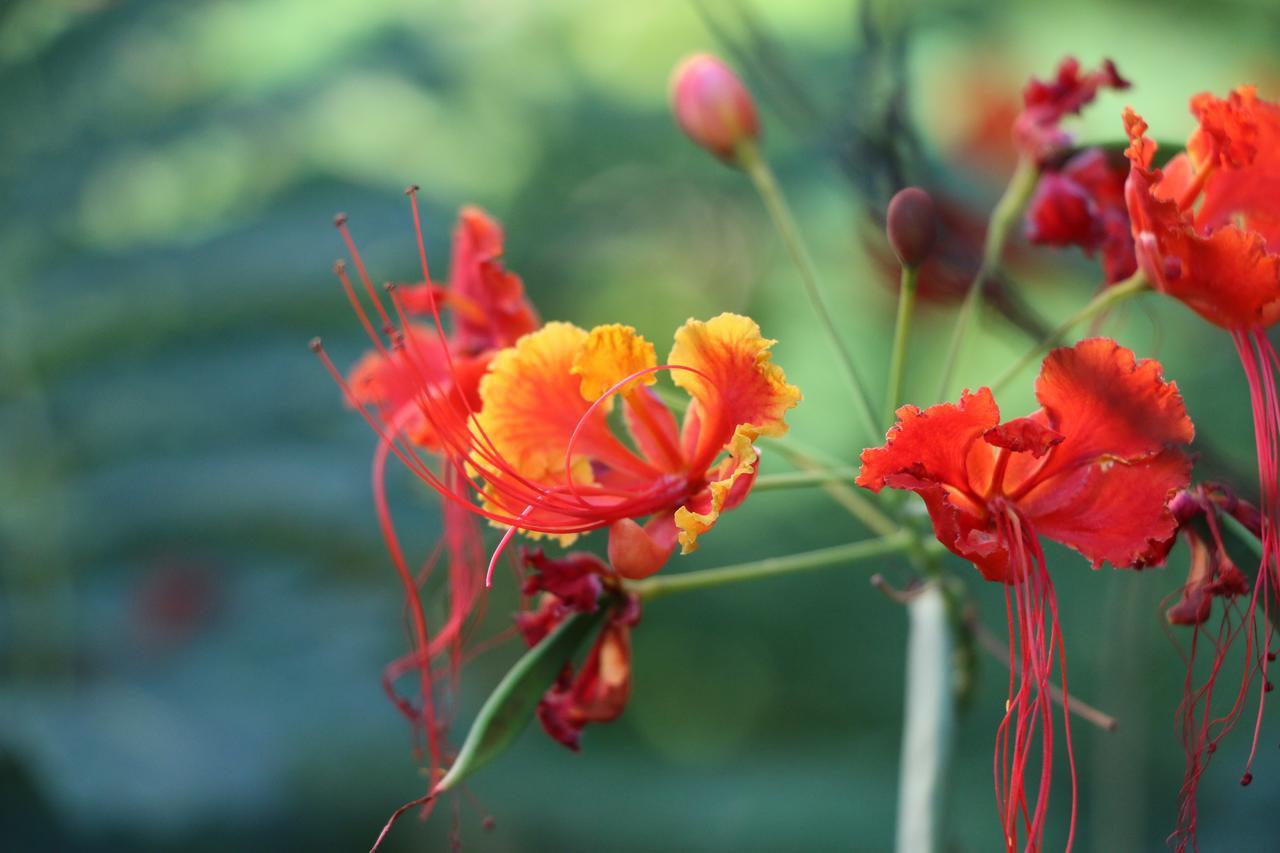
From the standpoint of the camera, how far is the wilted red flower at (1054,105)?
137 cm

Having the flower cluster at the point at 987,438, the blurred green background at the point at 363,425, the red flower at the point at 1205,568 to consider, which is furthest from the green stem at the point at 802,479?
the blurred green background at the point at 363,425

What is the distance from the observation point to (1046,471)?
108cm

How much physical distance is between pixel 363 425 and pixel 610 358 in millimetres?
1644

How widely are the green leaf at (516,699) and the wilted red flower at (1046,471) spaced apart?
0.99 ft

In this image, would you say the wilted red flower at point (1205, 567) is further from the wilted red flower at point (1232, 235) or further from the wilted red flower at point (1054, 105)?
the wilted red flower at point (1054, 105)

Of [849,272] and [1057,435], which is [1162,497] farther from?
[849,272]

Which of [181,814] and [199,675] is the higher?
[199,675]

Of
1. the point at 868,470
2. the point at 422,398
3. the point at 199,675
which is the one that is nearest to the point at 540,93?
the point at 199,675

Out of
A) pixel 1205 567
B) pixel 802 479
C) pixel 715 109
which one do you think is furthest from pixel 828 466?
pixel 715 109

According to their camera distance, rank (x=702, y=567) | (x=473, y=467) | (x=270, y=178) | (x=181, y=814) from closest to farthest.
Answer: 1. (x=473, y=467)
2. (x=181, y=814)
3. (x=270, y=178)
4. (x=702, y=567)

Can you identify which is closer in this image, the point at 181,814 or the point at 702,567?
the point at 181,814

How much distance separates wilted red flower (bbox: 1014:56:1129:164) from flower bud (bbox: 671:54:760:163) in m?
0.30

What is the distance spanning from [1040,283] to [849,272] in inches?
18.2

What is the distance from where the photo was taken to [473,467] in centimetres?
118
